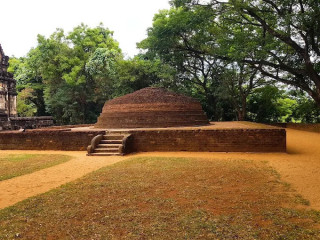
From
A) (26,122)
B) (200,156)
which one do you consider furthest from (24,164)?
(26,122)

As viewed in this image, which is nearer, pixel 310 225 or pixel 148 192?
pixel 310 225

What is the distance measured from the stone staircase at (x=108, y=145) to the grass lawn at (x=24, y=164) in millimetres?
1018

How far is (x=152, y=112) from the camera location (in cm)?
1294

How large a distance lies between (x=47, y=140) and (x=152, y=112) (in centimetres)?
492

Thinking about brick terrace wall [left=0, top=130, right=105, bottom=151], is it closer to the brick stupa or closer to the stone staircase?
the stone staircase

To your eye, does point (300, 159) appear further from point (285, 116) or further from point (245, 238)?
point (285, 116)

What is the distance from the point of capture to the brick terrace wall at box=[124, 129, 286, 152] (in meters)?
8.38

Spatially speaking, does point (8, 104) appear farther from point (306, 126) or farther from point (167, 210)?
point (306, 126)

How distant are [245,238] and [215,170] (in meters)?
3.33

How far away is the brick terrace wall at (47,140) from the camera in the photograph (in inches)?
395

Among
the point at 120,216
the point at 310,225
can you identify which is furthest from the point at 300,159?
the point at 120,216

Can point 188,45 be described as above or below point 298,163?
above

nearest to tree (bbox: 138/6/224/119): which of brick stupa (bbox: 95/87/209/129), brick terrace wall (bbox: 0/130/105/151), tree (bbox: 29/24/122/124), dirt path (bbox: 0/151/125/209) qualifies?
brick stupa (bbox: 95/87/209/129)

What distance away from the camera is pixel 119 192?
178 inches
